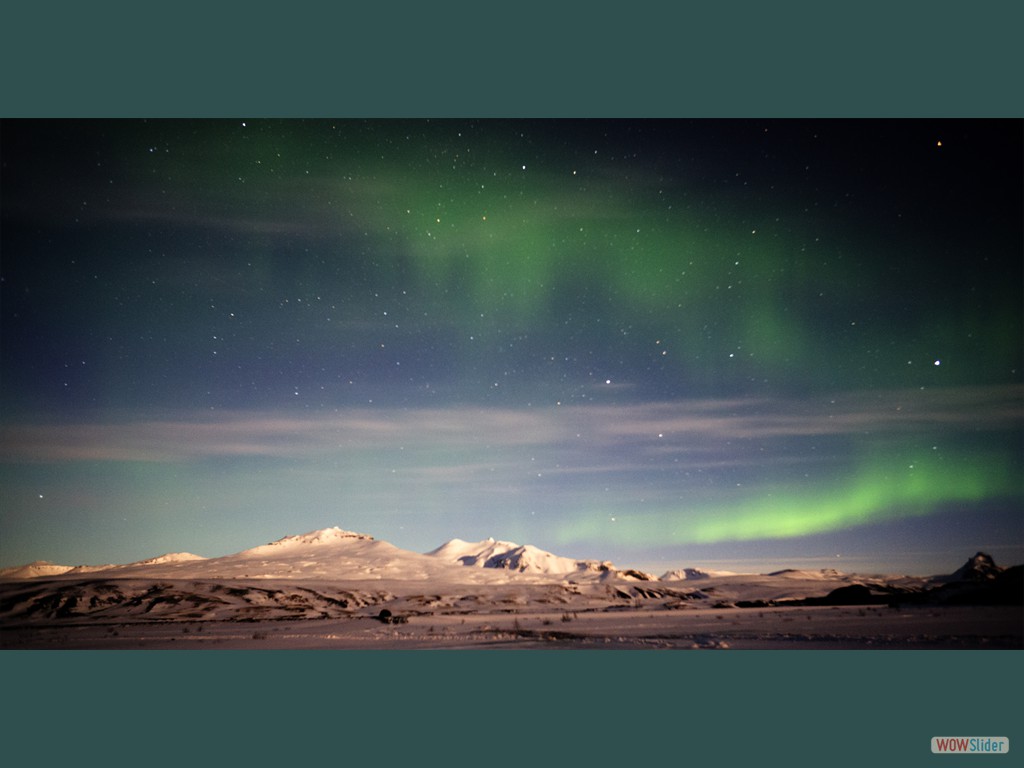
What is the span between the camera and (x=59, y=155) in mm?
11180

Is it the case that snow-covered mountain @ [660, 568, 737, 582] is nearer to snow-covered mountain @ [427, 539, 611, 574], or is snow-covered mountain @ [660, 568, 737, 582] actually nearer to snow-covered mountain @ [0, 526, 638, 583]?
snow-covered mountain @ [0, 526, 638, 583]

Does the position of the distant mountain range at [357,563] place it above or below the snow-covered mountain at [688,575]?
above

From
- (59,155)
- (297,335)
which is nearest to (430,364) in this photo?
(297,335)

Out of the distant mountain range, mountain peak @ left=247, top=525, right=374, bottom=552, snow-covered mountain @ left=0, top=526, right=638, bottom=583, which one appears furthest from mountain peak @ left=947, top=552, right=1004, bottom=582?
mountain peak @ left=247, top=525, right=374, bottom=552

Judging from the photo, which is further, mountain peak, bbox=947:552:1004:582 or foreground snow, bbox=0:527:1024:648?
mountain peak, bbox=947:552:1004:582

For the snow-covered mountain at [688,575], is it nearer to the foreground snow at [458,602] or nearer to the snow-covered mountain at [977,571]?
the foreground snow at [458,602]

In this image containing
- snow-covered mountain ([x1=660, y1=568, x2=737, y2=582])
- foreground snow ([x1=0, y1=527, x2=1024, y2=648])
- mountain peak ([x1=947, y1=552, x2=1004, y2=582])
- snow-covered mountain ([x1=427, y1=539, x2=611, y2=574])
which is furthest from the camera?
snow-covered mountain ([x1=660, y1=568, x2=737, y2=582])

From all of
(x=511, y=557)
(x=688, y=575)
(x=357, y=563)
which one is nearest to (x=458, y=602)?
(x=511, y=557)

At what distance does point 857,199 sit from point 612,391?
365 centimetres

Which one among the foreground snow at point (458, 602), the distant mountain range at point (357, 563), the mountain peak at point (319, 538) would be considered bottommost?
the foreground snow at point (458, 602)

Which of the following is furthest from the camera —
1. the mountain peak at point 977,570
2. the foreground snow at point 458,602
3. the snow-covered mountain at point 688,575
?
the snow-covered mountain at point 688,575

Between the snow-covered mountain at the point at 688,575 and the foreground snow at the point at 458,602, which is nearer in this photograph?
the foreground snow at the point at 458,602

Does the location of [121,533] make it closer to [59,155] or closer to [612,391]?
[59,155]

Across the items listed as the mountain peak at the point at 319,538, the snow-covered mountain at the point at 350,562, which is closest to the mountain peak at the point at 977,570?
the snow-covered mountain at the point at 350,562
